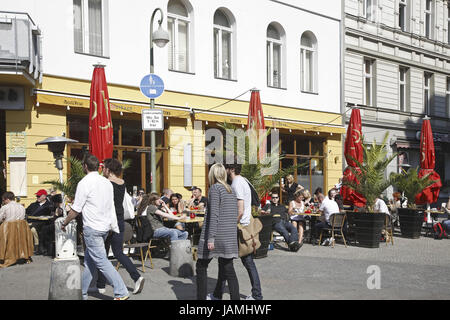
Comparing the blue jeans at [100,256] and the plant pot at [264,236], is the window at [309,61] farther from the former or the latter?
the blue jeans at [100,256]

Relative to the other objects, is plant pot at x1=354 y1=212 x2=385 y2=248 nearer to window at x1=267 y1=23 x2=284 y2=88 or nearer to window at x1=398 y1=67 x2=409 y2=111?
window at x1=267 y1=23 x2=284 y2=88

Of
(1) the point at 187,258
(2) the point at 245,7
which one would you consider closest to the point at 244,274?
(1) the point at 187,258

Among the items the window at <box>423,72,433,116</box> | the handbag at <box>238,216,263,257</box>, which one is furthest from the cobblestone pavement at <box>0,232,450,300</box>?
the window at <box>423,72,433,116</box>

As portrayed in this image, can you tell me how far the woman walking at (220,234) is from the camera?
6.25 meters

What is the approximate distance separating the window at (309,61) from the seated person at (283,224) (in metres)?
10.2

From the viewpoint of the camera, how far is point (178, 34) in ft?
57.2

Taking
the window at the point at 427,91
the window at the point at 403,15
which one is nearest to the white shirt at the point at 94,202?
the window at the point at 403,15

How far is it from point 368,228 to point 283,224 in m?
1.94

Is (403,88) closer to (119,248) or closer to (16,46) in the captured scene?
(16,46)

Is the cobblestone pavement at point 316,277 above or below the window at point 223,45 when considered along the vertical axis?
below

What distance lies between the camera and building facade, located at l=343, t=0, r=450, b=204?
76.4 feet

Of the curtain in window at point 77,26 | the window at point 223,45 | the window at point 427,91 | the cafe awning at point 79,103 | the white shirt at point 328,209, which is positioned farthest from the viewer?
the window at point 427,91

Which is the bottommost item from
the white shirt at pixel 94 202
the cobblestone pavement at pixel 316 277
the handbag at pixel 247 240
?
the cobblestone pavement at pixel 316 277

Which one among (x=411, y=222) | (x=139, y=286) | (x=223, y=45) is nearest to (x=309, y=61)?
(x=223, y=45)
